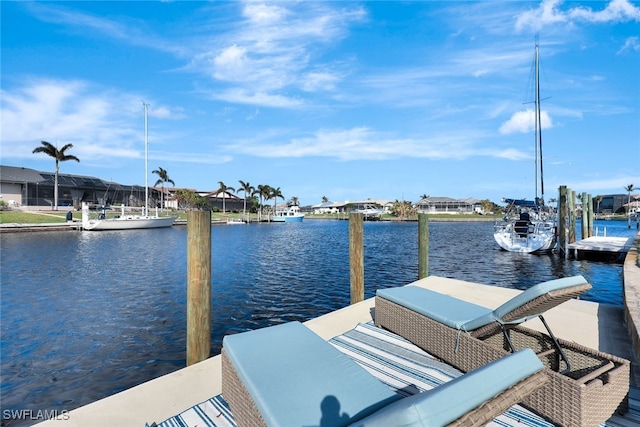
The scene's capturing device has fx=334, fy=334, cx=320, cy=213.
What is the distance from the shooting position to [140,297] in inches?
445

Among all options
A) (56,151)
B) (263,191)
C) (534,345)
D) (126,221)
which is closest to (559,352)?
(534,345)

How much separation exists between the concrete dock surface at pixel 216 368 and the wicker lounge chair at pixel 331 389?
0.75 metres

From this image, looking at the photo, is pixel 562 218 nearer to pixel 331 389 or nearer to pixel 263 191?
pixel 331 389

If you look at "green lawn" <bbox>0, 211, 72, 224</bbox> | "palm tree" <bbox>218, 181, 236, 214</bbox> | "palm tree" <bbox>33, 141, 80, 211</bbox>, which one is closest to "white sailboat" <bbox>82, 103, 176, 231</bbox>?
"green lawn" <bbox>0, 211, 72, 224</bbox>

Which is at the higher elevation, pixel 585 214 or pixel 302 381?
pixel 585 214

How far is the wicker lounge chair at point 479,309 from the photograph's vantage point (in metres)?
3.25

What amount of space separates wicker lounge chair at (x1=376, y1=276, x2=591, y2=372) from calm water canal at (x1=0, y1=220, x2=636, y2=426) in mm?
4230

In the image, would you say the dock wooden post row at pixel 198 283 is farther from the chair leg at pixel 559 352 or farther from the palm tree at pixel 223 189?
the palm tree at pixel 223 189

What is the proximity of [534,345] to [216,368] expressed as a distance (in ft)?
12.5

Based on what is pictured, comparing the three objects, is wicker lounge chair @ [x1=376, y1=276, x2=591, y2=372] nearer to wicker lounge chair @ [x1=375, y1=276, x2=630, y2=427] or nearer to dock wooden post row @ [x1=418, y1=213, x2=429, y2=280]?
wicker lounge chair @ [x1=375, y1=276, x2=630, y2=427]

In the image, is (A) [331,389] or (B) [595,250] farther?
(B) [595,250]

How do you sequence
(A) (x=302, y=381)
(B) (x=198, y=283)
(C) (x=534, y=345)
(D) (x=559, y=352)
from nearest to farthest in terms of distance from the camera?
(A) (x=302, y=381) < (D) (x=559, y=352) < (C) (x=534, y=345) < (B) (x=198, y=283)

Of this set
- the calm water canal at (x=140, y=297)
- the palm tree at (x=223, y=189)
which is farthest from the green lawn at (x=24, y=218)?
the palm tree at (x=223, y=189)

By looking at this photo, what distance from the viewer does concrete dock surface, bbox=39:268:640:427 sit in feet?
10.9
